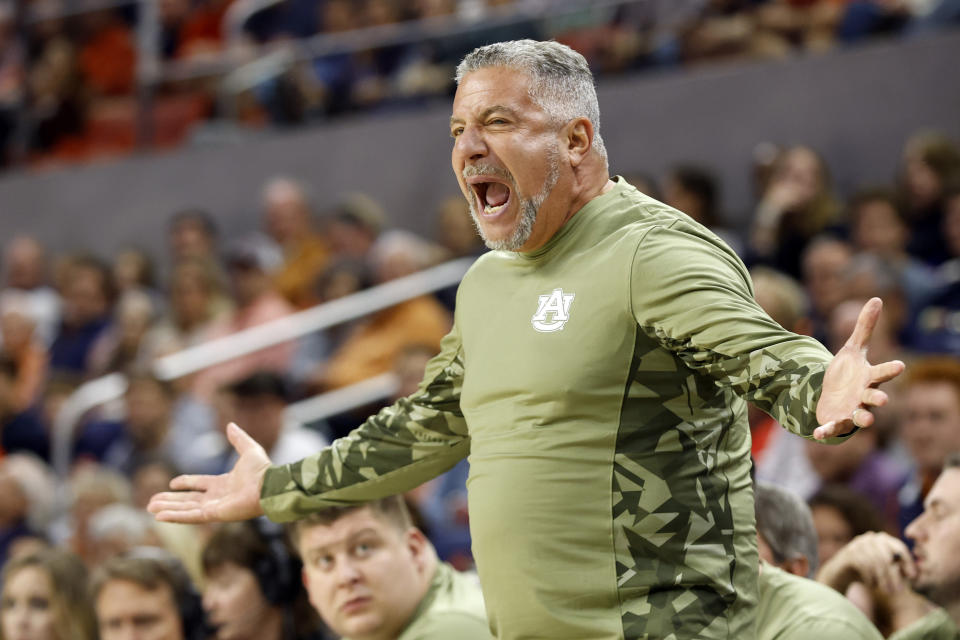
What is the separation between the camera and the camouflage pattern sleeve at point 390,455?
2539 millimetres

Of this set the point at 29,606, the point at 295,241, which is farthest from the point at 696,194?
the point at 29,606

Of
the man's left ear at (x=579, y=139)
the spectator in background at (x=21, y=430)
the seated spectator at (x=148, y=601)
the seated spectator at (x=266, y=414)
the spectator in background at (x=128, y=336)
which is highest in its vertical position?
the man's left ear at (x=579, y=139)

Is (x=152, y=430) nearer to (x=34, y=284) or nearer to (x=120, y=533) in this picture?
(x=120, y=533)

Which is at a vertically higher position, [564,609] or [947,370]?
[564,609]

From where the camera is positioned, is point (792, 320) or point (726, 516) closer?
point (726, 516)

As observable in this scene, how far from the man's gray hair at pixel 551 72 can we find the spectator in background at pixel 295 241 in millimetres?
4950

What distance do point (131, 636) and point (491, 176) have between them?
2005mm

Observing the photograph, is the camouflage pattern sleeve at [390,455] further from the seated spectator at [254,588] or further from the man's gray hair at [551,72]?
the seated spectator at [254,588]

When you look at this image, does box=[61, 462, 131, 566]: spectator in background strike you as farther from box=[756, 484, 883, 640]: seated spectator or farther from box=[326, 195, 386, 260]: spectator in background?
box=[756, 484, 883, 640]: seated spectator

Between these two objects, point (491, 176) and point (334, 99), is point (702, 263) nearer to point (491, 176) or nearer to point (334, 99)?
point (491, 176)

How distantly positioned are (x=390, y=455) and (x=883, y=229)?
3491 mm

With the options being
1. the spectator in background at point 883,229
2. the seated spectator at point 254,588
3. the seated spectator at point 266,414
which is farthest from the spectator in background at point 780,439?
the seated spectator at point 266,414

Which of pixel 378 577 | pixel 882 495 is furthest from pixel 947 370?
pixel 378 577

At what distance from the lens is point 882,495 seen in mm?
4293
